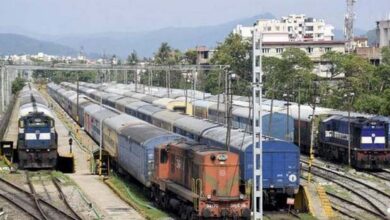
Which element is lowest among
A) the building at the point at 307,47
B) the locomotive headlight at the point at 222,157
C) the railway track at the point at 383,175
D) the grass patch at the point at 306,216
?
the railway track at the point at 383,175

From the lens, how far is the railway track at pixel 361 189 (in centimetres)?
3197

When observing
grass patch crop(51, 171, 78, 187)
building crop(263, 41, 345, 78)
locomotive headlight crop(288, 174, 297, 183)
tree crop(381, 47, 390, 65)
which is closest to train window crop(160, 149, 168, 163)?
locomotive headlight crop(288, 174, 297, 183)

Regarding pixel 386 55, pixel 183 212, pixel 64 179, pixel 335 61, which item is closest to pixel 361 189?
pixel 183 212

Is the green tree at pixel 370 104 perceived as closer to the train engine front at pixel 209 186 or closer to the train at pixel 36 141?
the train at pixel 36 141

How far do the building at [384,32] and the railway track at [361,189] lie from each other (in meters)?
89.2

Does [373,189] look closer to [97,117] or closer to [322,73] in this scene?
[97,117]

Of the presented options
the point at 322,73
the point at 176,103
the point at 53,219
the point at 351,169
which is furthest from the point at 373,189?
the point at 322,73

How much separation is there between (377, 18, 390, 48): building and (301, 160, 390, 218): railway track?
89193 mm

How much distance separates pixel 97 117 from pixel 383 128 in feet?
74.6

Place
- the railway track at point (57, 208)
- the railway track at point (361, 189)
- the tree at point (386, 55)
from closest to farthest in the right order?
the railway track at point (57, 208) < the railway track at point (361, 189) < the tree at point (386, 55)

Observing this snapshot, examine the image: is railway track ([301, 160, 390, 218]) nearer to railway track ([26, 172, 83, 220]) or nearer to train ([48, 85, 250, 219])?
train ([48, 85, 250, 219])

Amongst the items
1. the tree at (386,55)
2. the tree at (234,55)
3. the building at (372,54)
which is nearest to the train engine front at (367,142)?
the tree at (386,55)

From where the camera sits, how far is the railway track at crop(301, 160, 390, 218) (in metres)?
32.0

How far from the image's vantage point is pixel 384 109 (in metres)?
62.8
